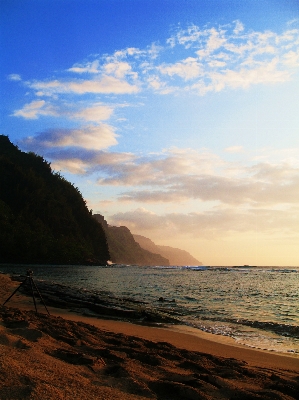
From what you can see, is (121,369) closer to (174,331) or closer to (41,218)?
(174,331)

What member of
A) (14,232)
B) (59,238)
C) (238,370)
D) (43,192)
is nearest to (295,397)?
(238,370)

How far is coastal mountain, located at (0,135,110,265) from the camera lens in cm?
9181

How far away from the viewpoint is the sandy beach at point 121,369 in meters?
4.52

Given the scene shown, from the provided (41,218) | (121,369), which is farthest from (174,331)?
(41,218)

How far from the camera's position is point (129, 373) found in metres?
5.72

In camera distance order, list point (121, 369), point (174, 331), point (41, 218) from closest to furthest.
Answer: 1. point (121, 369)
2. point (174, 331)
3. point (41, 218)

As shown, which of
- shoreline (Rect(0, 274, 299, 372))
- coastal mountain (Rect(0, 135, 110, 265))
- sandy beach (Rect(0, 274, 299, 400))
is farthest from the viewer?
coastal mountain (Rect(0, 135, 110, 265))

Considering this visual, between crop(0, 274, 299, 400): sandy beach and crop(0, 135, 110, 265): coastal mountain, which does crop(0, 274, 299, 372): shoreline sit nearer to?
crop(0, 274, 299, 400): sandy beach

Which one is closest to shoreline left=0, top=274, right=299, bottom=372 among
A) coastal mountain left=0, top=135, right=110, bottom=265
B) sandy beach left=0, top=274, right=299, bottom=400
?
sandy beach left=0, top=274, right=299, bottom=400

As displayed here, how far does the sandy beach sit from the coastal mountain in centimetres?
8702

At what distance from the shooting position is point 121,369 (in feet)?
19.2

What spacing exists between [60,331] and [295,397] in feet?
19.9

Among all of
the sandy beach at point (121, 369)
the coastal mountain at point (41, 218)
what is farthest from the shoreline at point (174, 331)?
the coastal mountain at point (41, 218)

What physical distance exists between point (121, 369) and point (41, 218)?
115m
